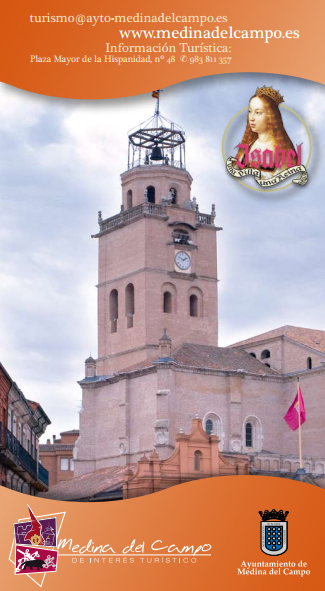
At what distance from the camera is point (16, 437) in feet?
146

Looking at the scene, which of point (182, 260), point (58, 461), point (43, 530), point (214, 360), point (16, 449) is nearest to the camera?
point (43, 530)

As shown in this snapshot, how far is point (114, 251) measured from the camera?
66812 millimetres

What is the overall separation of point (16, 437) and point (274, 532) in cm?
1713

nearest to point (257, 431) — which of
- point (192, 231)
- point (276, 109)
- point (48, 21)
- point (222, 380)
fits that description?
point (222, 380)

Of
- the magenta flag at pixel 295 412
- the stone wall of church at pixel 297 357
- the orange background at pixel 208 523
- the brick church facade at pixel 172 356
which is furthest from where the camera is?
the stone wall of church at pixel 297 357

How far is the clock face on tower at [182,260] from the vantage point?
6588 cm

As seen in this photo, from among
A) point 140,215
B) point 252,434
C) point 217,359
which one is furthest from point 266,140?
point 140,215

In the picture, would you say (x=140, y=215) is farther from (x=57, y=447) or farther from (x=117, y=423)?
(x=57, y=447)

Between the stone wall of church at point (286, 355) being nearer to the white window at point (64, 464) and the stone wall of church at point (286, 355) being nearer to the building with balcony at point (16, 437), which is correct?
the building with balcony at point (16, 437)

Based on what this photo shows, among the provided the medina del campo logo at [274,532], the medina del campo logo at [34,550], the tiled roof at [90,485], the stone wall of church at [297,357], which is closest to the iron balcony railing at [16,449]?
the tiled roof at [90,485]

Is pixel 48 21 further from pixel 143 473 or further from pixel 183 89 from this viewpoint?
pixel 143 473

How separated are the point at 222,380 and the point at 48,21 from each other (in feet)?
109

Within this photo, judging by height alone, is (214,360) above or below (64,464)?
above

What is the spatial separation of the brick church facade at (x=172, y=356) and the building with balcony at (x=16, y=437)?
8.26 metres
